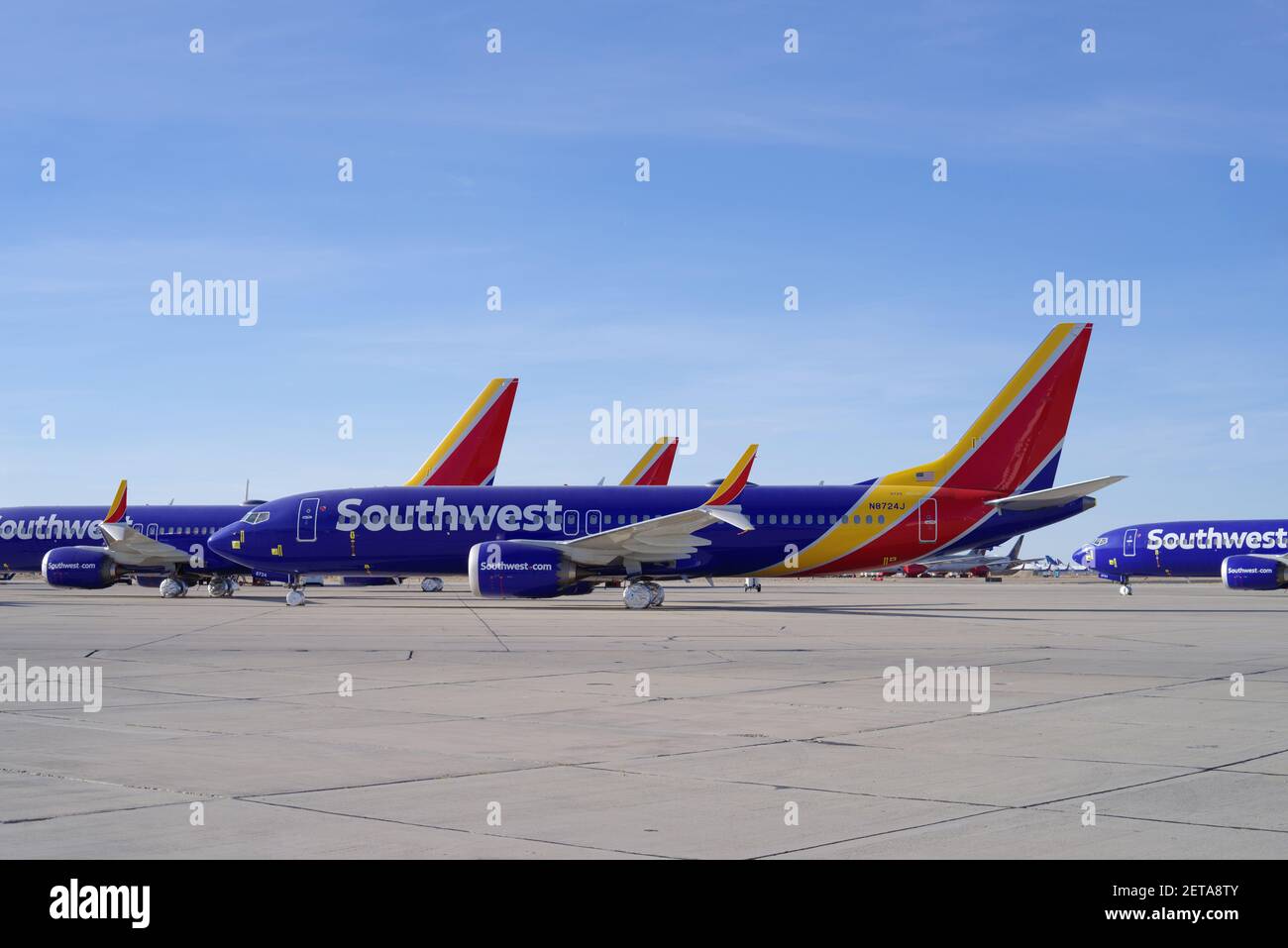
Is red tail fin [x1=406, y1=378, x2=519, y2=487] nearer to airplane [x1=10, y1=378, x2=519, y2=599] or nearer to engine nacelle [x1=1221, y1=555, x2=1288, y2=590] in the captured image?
airplane [x1=10, y1=378, x2=519, y2=599]

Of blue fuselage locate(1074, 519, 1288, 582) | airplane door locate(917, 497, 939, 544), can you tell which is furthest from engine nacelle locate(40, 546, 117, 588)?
blue fuselage locate(1074, 519, 1288, 582)

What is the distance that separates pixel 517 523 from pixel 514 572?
3.57 meters

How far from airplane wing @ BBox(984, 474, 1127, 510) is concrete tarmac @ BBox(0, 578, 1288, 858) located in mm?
14314

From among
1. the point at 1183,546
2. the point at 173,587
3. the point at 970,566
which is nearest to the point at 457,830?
the point at 173,587

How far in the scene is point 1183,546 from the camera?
60.2 meters

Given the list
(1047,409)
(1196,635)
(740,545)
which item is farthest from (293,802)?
(1047,409)

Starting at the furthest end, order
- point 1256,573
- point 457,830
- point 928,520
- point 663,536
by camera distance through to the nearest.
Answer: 1. point 1256,573
2. point 928,520
3. point 663,536
4. point 457,830

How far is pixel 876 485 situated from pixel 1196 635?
46.9 ft

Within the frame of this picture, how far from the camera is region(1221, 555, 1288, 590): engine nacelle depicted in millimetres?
53500

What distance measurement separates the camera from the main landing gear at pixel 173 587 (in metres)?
47.5

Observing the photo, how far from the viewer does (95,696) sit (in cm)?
1326

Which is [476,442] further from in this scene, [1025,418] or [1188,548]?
[1188,548]

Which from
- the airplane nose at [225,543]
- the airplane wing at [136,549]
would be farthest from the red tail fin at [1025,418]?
the airplane wing at [136,549]
